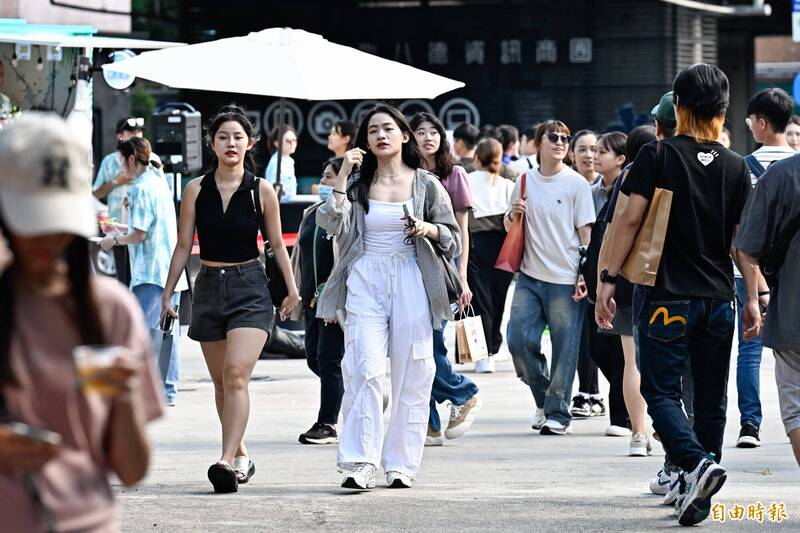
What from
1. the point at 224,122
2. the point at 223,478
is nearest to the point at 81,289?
the point at 223,478

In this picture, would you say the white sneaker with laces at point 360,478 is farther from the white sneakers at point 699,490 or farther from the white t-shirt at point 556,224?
the white t-shirt at point 556,224

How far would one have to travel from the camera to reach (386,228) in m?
8.56

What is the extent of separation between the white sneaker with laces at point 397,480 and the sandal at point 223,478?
0.80 metres

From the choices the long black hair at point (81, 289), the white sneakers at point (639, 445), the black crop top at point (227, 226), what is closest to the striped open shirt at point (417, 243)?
the black crop top at point (227, 226)

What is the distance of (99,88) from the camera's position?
2467cm

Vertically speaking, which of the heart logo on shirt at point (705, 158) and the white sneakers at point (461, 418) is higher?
the heart logo on shirt at point (705, 158)

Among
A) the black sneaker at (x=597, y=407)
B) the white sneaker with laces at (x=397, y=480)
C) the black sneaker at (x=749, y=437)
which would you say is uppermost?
the white sneaker with laces at (x=397, y=480)

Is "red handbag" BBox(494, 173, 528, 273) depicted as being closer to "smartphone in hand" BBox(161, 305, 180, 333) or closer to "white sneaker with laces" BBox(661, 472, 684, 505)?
"smartphone in hand" BBox(161, 305, 180, 333)

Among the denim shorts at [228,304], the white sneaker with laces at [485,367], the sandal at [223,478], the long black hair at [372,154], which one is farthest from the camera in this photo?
the white sneaker with laces at [485,367]

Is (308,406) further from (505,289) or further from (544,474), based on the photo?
(544,474)

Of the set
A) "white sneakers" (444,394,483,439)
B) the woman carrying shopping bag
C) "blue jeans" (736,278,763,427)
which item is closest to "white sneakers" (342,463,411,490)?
"white sneakers" (444,394,483,439)

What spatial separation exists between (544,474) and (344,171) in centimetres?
193

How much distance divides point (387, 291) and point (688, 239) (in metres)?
1.85

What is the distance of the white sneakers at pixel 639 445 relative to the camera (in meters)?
9.40
